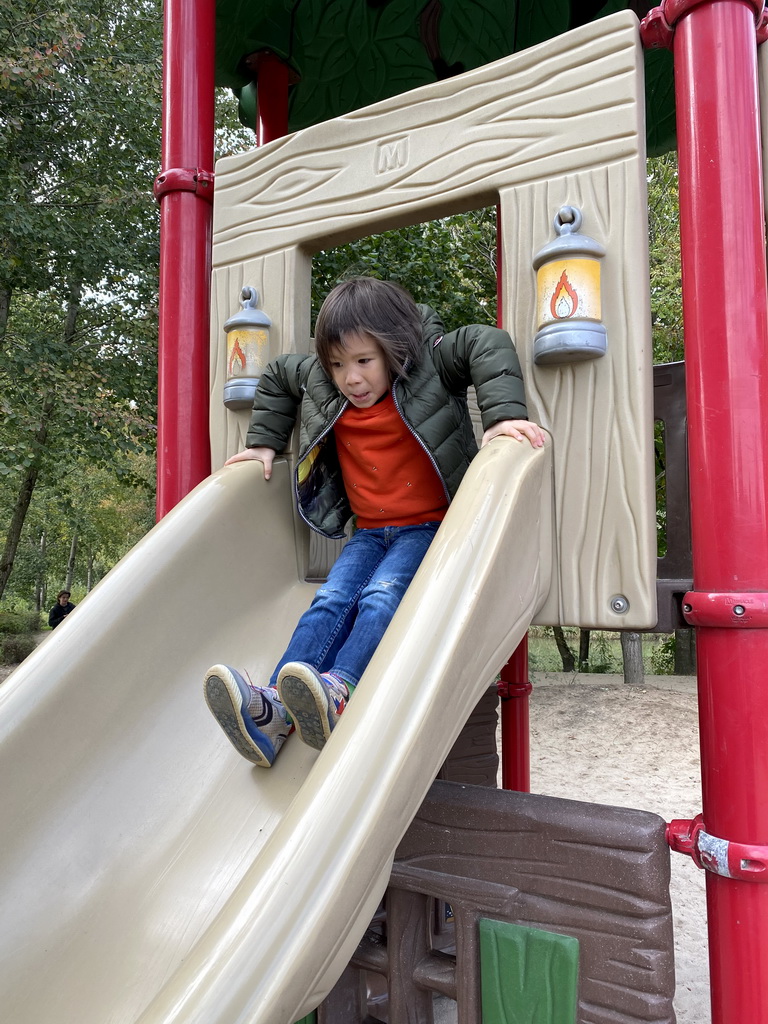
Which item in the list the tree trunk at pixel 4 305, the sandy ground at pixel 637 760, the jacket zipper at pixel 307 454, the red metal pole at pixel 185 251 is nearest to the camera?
the jacket zipper at pixel 307 454

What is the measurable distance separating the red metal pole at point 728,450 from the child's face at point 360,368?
2.47 ft

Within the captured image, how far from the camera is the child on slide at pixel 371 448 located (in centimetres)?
190

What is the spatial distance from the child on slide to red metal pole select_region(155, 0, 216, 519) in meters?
0.61

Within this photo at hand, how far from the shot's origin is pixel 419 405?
2119 millimetres

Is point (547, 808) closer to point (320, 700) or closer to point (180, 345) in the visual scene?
point (320, 700)

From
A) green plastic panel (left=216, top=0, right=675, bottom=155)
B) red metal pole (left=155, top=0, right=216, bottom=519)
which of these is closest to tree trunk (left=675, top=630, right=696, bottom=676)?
green plastic panel (left=216, top=0, right=675, bottom=155)

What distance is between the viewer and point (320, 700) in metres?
1.63

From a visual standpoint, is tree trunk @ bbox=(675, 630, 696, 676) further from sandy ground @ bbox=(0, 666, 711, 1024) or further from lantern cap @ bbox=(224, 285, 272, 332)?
lantern cap @ bbox=(224, 285, 272, 332)

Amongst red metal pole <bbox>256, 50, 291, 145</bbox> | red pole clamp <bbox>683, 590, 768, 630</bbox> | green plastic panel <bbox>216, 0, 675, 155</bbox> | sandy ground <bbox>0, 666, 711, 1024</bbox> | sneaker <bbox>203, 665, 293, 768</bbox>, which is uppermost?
green plastic panel <bbox>216, 0, 675, 155</bbox>

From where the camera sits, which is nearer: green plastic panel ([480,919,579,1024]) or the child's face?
green plastic panel ([480,919,579,1024])

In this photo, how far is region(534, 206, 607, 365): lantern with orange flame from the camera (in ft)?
6.37

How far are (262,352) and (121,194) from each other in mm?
6516

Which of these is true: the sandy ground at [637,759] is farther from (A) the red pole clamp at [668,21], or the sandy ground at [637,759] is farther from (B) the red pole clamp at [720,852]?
(A) the red pole clamp at [668,21]

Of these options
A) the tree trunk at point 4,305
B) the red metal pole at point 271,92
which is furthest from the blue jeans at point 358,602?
the tree trunk at point 4,305
